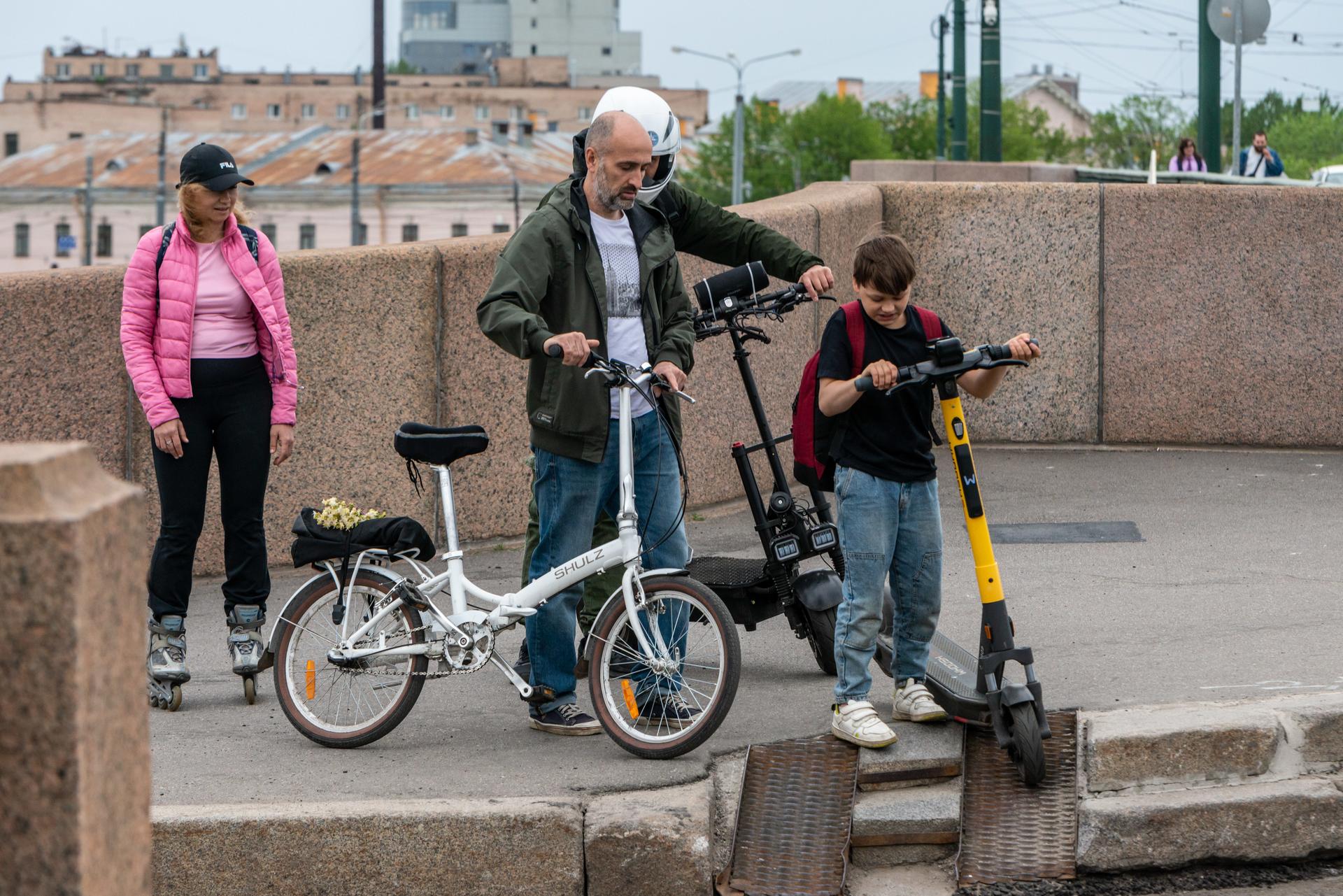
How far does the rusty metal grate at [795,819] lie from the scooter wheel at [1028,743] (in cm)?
45

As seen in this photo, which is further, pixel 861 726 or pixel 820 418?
pixel 820 418

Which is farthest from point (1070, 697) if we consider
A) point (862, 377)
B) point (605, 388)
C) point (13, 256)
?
point (13, 256)

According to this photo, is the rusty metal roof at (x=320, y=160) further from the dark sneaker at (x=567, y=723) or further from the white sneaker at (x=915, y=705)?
the white sneaker at (x=915, y=705)

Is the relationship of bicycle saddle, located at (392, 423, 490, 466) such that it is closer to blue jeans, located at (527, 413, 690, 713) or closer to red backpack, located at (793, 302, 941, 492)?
blue jeans, located at (527, 413, 690, 713)

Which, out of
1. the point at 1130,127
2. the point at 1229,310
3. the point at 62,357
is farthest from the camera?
the point at 1130,127

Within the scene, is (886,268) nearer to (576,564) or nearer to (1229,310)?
(576,564)

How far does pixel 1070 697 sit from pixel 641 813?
1480 millimetres

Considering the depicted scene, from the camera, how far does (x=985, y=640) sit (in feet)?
15.6

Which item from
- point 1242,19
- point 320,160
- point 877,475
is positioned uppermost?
point 320,160

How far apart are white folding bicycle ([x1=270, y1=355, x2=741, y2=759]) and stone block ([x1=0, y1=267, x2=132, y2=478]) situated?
217 centimetres

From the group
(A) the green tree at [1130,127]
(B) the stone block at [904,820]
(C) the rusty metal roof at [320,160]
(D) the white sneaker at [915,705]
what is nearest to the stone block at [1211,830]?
(B) the stone block at [904,820]

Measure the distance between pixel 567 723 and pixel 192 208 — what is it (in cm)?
194

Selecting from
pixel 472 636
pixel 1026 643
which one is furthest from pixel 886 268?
pixel 1026 643

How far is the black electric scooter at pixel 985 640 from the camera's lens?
4551mm
